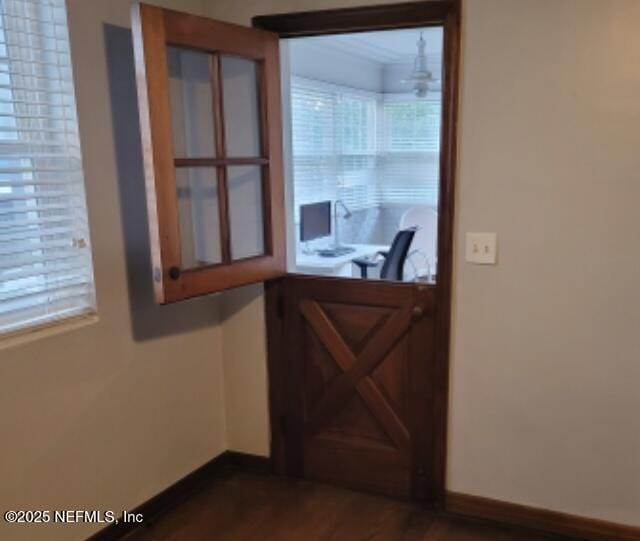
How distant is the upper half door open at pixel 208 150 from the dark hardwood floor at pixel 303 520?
101 cm

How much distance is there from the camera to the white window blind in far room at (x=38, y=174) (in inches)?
71.5

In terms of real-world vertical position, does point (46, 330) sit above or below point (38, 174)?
below

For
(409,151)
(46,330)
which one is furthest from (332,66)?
(46,330)

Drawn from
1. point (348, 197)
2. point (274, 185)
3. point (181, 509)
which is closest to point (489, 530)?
point (181, 509)

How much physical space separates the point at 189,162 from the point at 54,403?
947 mm

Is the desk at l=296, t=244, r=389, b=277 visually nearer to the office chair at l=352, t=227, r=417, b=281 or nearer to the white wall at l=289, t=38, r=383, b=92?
the office chair at l=352, t=227, r=417, b=281

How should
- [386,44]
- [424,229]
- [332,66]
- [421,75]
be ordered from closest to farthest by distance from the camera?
[421,75] → [332,66] → [424,229] → [386,44]

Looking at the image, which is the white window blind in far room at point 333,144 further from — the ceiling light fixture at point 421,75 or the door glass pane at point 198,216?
the door glass pane at point 198,216

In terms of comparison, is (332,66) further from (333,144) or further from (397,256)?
(397,256)

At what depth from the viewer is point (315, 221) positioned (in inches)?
172

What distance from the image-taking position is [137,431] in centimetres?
232

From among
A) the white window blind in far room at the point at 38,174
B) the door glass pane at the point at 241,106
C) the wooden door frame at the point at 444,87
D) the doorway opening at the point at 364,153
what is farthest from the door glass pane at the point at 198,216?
the wooden door frame at the point at 444,87

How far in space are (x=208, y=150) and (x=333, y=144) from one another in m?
3.05

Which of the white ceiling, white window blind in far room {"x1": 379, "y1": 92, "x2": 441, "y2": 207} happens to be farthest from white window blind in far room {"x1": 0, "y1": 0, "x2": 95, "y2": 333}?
white window blind in far room {"x1": 379, "y1": 92, "x2": 441, "y2": 207}
